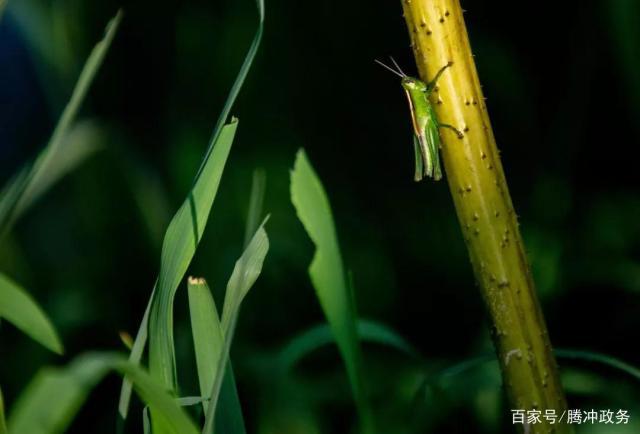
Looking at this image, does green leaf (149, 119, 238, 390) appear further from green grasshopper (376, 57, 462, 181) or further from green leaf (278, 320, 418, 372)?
green leaf (278, 320, 418, 372)

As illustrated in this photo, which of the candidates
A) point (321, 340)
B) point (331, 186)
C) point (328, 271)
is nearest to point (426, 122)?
point (328, 271)

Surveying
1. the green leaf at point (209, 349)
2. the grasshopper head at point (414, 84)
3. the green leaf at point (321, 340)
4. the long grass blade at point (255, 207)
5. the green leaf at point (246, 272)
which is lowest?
the green leaf at point (321, 340)

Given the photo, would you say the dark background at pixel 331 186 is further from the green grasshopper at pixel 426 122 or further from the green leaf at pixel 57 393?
the green leaf at pixel 57 393

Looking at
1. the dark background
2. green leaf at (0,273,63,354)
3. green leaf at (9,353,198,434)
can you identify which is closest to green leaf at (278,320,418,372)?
the dark background

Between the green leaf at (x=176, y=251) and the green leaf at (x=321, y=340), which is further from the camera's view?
the green leaf at (x=321, y=340)

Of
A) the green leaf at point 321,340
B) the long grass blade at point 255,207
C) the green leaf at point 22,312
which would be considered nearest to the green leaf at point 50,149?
the green leaf at point 22,312

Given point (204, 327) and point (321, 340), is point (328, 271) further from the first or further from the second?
point (321, 340)

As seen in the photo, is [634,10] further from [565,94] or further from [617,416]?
[617,416]
